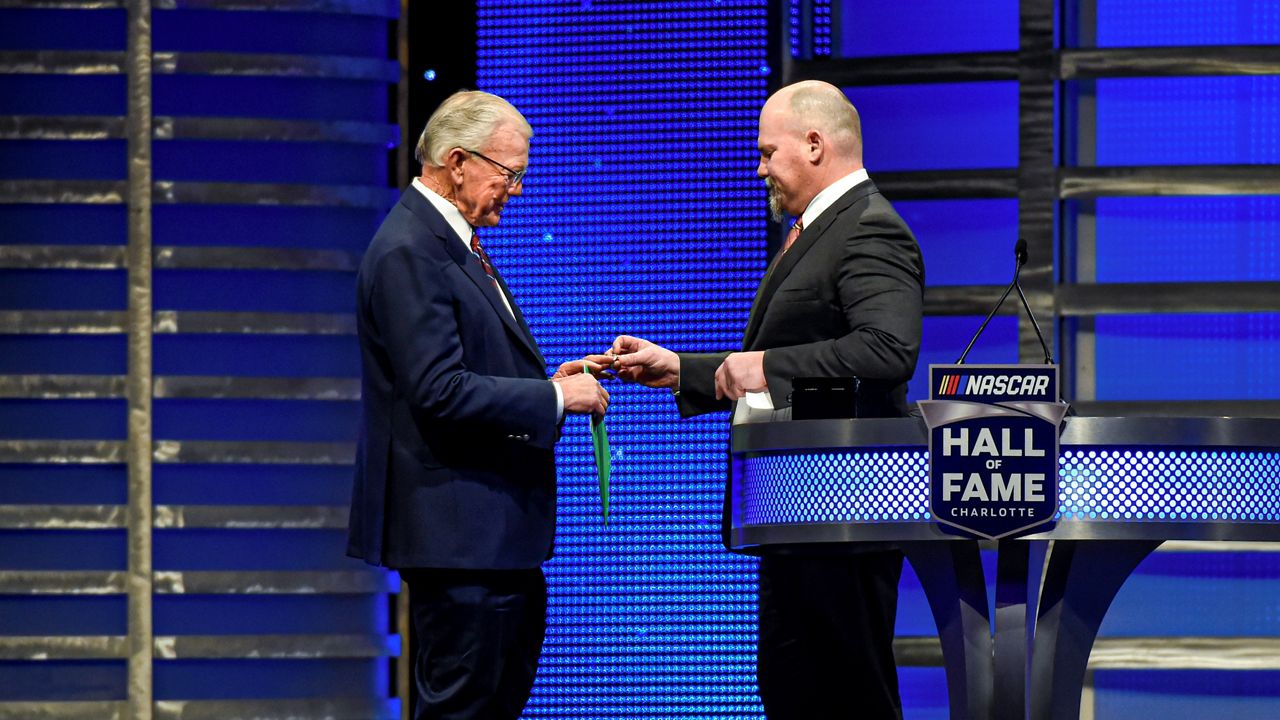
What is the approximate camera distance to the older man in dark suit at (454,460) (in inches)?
106

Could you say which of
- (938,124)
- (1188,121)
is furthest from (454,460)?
(1188,121)

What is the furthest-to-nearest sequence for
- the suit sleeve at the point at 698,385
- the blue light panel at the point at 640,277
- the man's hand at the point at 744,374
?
the blue light panel at the point at 640,277 → the suit sleeve at the point at 698,385 → the man's hand at the point at 744,374

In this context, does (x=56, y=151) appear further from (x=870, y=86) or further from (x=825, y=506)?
(x=825, y=506)

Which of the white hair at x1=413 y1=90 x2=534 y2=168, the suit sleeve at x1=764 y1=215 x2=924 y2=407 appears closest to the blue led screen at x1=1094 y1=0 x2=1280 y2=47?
the suit sleeve at x1=764 y1=215 x2=924 y2=407

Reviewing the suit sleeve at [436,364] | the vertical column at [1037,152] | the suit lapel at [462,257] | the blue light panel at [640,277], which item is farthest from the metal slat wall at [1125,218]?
the suit sleeve at [436,364]

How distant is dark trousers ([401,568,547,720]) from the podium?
0.52m

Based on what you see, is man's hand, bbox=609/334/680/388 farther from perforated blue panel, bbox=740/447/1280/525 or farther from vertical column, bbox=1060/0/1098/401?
vertical column, bbox=1060/0/1098/401

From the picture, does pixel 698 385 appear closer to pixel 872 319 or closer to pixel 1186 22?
pixel 872 319

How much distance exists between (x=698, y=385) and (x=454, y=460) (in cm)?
62

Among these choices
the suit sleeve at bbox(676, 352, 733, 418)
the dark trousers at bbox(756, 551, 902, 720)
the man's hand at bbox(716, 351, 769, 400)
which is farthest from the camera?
the suit sleeve at bbox(676, 352, 733, 418)

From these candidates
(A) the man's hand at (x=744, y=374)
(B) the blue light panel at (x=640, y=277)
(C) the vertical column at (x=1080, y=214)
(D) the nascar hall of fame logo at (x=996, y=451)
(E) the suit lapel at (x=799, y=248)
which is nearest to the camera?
(D) the nascar hall of fame logo at (x=996, y=451)

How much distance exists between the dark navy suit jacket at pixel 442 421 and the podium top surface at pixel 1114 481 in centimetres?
75

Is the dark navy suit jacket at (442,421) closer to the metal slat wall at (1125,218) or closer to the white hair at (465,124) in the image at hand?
the white hair at (465,124)

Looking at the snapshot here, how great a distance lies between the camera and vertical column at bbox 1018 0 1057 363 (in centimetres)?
438
